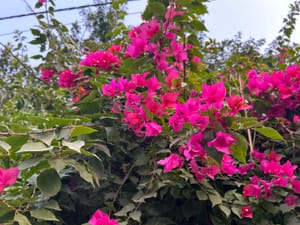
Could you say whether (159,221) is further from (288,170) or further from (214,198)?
(288,170)

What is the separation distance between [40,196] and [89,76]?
1.94 feet

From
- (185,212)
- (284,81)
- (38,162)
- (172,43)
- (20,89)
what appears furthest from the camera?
(20,89)

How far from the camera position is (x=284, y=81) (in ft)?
4.83

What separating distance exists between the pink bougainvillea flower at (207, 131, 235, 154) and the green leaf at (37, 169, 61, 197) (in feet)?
1.03

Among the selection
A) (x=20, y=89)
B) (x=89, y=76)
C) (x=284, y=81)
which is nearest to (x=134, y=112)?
(x=89, y=76)

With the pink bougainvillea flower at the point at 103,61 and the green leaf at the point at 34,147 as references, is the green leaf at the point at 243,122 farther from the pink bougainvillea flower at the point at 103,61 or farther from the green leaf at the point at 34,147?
the pink bougainvillea flower at the point at 103,61

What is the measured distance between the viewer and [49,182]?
35.6 inches

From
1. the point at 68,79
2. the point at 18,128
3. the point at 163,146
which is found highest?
the point at 68,79

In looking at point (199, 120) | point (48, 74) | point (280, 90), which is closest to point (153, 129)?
point (199, 120)

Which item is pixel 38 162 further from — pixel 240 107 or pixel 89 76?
pixel 89 76

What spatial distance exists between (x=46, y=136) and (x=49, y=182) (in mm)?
93

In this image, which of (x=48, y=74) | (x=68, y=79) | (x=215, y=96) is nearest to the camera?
(x=215, y=96)

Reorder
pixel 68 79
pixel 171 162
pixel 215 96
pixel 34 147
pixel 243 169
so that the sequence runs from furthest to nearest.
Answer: pixel 68 79 < pixel 243 169 < pixel 171 162 < pixel 215 96 < pixel 34 147

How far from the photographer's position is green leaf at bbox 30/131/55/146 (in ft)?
2.87
